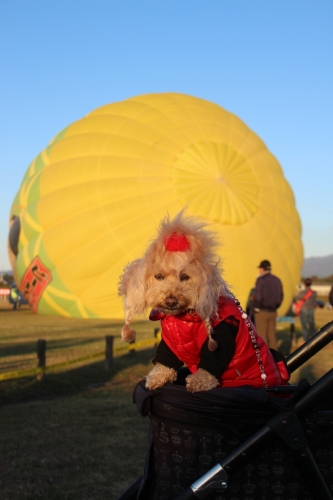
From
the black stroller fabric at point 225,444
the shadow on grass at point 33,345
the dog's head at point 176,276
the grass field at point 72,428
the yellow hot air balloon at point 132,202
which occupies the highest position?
the yellow hot air balloon at point 132,202

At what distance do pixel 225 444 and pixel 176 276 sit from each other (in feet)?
2.15

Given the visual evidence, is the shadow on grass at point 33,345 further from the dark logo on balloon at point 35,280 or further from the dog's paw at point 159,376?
the dog's paw at point 159,376

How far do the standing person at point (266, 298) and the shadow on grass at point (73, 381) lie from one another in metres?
1.91

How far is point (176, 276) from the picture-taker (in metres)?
2.47

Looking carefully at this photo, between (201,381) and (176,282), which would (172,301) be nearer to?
(176,282)

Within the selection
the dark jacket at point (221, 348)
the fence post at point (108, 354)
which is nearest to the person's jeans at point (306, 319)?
the fence post at point (108, 354)

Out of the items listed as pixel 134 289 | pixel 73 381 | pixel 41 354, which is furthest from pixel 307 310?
pixel 134 289

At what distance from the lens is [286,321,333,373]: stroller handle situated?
306 centimetres

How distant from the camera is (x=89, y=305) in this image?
17.5 m

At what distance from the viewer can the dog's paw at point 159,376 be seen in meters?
2.48

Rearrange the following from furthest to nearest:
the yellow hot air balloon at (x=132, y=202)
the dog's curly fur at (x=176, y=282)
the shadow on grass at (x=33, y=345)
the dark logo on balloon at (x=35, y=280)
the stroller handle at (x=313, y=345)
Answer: the dark logo on balloon at (x=35, y=280) → the yellow hot air balloon at (x=132, y=202) → the shadow on grass at (x=33, y=345) → the stroller handle at (x=313, y=345) → the dog's curly fur at (x=176, y=282)

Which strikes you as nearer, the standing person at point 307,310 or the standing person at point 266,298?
the standing person at point 266,298

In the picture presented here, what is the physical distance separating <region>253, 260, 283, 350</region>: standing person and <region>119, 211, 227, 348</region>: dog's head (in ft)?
24.0


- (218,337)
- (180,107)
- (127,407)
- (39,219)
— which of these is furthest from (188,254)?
(180,107)
